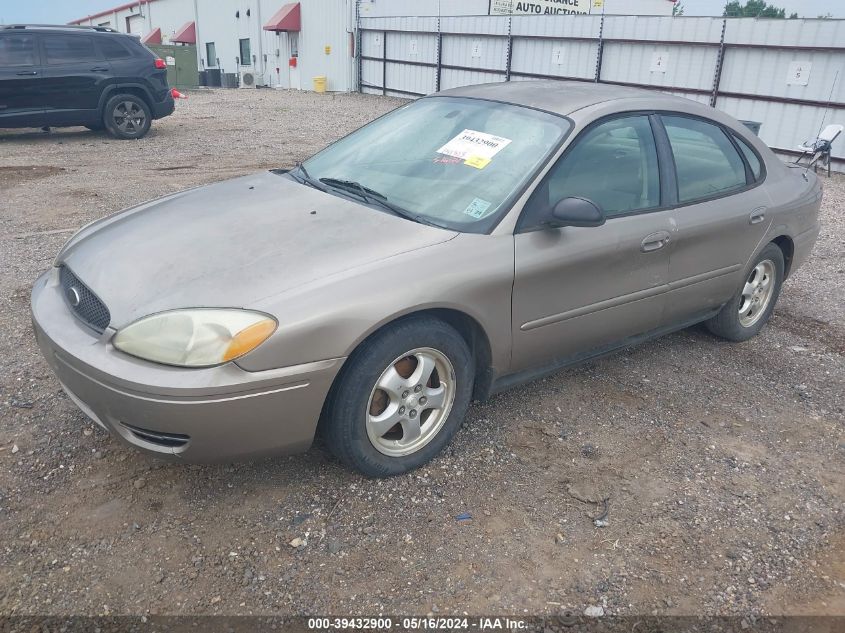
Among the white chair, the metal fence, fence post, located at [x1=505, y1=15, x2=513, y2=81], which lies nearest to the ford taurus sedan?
the white chair

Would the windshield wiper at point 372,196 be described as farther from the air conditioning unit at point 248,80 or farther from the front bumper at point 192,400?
the air conditioning unit at point 248,80

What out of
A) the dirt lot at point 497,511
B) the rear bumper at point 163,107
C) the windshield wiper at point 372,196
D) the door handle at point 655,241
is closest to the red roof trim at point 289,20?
the rear bumper at point 163,107

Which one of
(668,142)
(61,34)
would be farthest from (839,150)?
Result: (61,34)

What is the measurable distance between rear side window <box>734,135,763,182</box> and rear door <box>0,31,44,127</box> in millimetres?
10591

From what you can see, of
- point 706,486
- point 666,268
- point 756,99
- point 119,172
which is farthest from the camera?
point 756,99

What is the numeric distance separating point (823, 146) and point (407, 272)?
10.7 metres

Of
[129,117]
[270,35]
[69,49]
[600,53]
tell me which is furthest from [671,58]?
[270,35]

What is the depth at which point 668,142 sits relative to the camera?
372 cm

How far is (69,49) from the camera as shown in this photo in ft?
36.1

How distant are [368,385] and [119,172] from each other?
8.24 metres

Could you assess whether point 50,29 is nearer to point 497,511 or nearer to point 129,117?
point 129,117

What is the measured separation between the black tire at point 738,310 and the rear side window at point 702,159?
1.87ft

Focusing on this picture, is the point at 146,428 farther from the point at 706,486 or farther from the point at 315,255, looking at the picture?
the point at 706,486

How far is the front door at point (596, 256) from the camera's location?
3.11m
